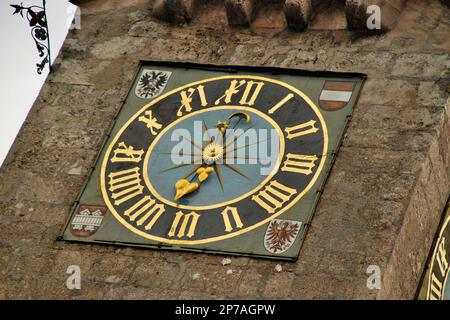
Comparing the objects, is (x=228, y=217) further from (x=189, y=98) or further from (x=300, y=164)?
(x=189, y=98)

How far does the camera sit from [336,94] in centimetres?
2817

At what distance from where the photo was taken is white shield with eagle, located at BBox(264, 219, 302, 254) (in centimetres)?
2683

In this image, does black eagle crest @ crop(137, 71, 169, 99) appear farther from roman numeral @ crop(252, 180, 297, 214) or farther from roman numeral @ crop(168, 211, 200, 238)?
roman numeral @ crop(252, 180, 297, 214)

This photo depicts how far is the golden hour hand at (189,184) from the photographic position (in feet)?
90.9

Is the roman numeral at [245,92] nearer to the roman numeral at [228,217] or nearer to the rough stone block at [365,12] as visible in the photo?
the rough stone block at [365,12]

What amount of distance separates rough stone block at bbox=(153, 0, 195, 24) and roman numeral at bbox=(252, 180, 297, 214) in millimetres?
2833

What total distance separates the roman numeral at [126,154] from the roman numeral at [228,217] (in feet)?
4.36

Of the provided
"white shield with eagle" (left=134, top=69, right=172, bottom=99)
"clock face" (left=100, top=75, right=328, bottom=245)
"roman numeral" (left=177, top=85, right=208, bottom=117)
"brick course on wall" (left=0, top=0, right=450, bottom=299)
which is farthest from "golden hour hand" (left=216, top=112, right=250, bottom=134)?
"white shield with eagle" (left=134, top=69, right=172, bottom=99)

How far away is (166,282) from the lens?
26938 millimetres

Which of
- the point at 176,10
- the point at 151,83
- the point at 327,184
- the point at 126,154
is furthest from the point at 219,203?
the point at 176,10

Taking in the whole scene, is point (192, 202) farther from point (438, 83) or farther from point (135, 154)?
point (438, 83)

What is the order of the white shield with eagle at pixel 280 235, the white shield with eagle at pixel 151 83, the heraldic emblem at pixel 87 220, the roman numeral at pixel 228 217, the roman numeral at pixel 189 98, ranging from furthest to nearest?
A: the white shield with eagle at pixel 151 83, the roman numeral at pixel 189 98, the heraldic emblem at pixel 87 220, the roman numeral at pixel 228 217, the white shield with eagle at pixel 280 235

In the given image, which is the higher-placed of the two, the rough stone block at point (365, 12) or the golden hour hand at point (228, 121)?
the rough stone block at point (365, 12)

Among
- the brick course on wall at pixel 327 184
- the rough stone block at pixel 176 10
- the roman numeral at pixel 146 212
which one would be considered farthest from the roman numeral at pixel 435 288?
the rough stone block at pixel 176 10
